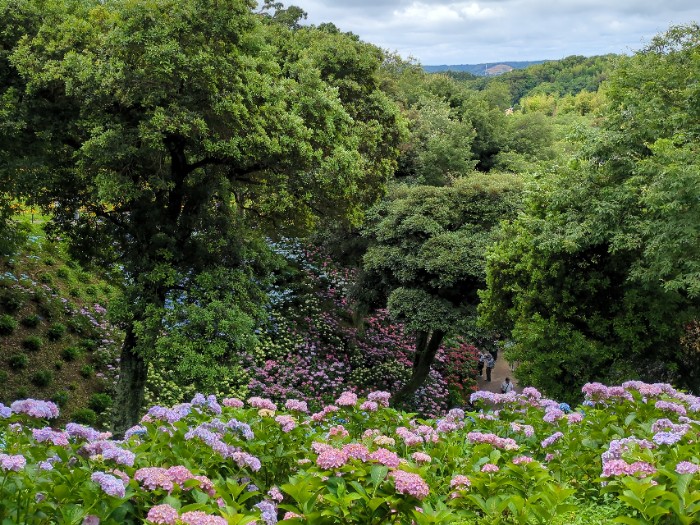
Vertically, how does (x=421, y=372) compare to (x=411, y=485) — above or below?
below

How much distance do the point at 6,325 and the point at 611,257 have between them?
1050 cm

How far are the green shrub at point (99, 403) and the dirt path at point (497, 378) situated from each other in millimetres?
9718

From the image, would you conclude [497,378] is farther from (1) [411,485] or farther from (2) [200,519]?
(2) [200,519]

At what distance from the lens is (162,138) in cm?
782

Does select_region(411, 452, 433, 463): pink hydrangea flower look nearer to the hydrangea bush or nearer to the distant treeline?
the hydrangea bush

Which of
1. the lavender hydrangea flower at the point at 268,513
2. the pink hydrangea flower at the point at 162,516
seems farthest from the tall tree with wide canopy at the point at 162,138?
the pink hydrangea flower at the point at 162,516

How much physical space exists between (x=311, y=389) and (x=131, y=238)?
208 inches

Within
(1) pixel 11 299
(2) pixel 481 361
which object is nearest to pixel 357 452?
(1) pixel 11 299

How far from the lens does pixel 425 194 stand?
14344 millimetres

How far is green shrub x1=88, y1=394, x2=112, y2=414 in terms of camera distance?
10.9 metres

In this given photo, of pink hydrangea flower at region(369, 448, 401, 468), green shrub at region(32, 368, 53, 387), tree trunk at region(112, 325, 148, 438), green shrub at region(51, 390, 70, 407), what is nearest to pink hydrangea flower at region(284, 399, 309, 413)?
pink hydrangea flower at region(369, 448, 401, 468)

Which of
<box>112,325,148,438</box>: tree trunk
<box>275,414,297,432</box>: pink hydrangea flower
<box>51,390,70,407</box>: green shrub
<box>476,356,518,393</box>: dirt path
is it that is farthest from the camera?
<box>476,356,518,393</box>: dirt path

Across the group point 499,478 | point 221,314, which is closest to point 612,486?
point 499,478

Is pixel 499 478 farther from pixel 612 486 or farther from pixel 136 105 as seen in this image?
pixel 136 105
